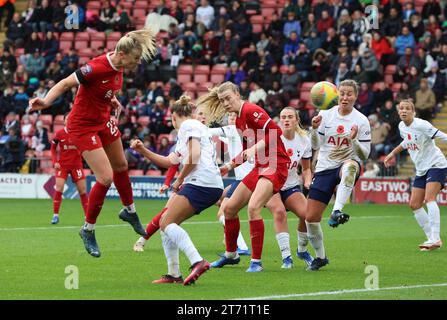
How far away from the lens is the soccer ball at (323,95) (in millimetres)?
13031

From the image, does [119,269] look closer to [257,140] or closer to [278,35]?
[257,140]

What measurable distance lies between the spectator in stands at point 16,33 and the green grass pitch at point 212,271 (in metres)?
16.3

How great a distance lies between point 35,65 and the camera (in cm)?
3478

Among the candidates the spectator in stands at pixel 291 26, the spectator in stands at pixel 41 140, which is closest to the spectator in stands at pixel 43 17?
the spectator in stands at pixel 41 140

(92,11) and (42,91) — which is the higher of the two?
(92,11)

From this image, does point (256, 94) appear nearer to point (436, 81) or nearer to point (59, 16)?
point (436, 81)

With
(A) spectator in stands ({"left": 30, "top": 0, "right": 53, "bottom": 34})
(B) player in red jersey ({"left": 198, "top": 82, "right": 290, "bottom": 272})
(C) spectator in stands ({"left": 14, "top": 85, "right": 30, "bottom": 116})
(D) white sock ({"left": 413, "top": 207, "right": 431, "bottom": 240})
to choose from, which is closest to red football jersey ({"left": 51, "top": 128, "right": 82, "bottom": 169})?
(D) white sock ({"left": 413, "top": 207, "right": 431, "bottom": 240})

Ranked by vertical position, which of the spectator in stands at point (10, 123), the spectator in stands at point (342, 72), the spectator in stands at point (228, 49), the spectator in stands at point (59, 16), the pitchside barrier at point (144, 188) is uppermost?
the spectator in stands at point (59, 16)

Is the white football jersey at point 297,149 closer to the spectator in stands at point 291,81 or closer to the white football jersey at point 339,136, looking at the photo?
the white football jersey at point 339,136

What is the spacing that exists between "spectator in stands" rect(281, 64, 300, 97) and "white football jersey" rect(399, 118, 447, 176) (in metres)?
14.0
